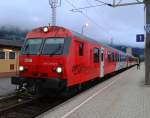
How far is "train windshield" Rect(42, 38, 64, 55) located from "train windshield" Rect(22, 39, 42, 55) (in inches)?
11.9

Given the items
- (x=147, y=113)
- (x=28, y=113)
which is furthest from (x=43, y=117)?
(x=147, y=113)

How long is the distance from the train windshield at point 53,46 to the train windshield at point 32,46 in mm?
303

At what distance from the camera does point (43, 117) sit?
963cm

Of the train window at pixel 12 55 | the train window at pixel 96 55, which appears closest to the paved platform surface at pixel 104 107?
the train window at pixel 96 55

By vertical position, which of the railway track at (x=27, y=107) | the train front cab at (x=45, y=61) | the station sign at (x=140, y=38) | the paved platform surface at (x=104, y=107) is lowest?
the railway track at (x=27, y=107)

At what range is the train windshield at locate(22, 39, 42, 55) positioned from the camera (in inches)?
547

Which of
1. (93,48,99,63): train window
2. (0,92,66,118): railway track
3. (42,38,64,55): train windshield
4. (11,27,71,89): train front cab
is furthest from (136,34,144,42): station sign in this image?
(42,38,64,55): train windshield

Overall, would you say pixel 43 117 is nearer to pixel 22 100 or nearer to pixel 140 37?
pixel 22 100

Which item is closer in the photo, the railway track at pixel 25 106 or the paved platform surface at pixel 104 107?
the paved platform surface at pixel 104 107

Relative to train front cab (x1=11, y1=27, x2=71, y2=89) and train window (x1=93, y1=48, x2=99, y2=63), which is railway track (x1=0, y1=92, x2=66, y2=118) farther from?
train window (x1=93, y1=48, x2=99, y2=63)

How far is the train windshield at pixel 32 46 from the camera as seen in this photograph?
1388 cm

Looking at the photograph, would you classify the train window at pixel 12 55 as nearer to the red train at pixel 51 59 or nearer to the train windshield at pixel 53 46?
the red train at pixel 51 59

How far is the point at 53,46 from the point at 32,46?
40.6 inches

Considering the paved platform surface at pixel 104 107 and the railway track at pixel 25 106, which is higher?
the paved platform surface at pixel 104 107
